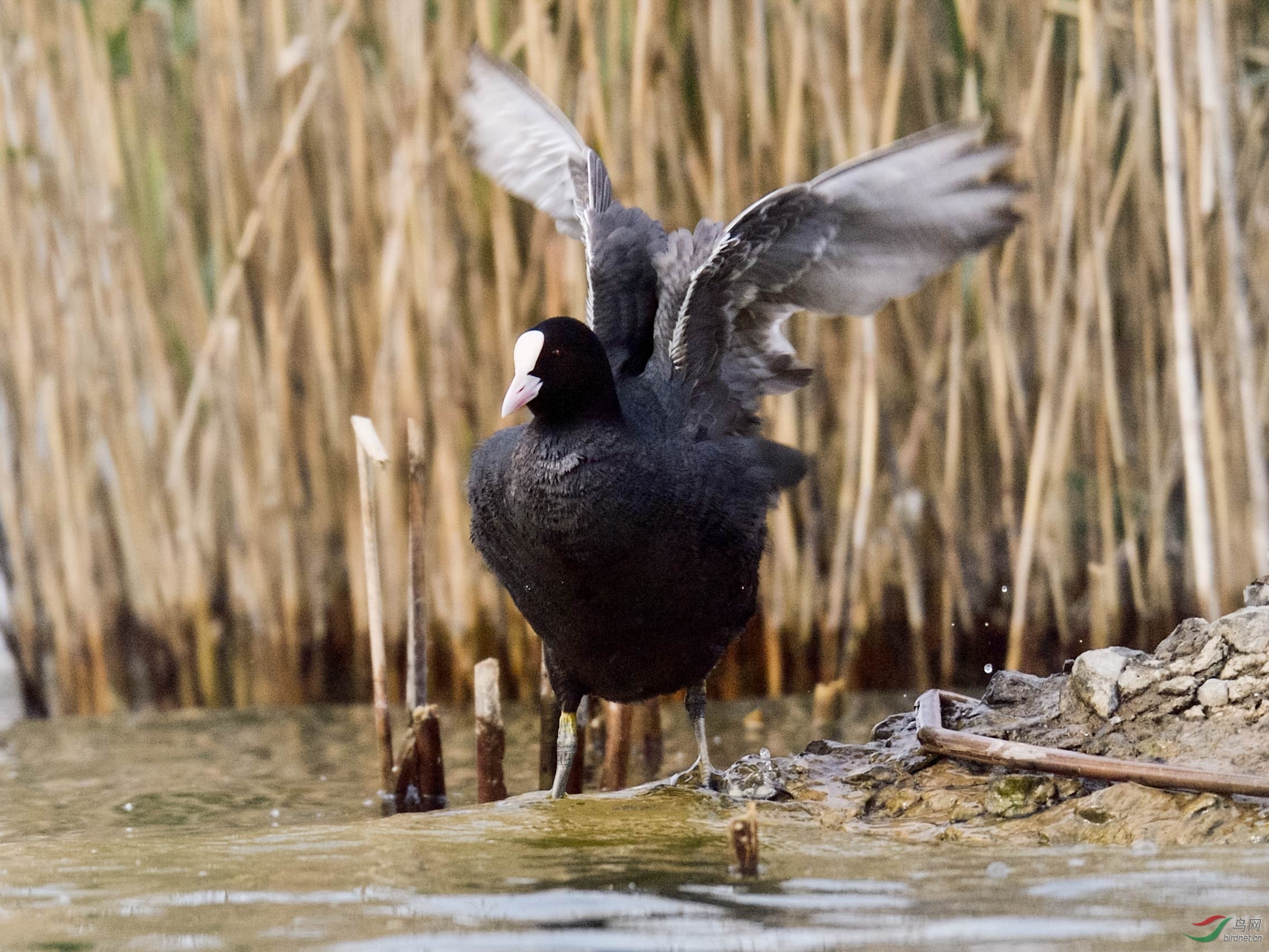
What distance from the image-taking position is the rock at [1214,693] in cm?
290

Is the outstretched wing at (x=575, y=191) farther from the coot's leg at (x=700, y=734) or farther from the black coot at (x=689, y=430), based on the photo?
the coot's leg at (x=700, y=734)

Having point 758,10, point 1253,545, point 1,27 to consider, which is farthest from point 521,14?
point 1253,545

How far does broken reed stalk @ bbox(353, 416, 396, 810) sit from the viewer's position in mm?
3486

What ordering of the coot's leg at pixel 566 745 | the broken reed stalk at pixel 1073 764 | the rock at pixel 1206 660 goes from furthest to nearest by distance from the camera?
the coot's leg at pixel 566 745 → the rock at pixel 1206 660 → the broken reed stalk at pixel 1073 764

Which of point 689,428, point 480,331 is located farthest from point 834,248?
point 480,331

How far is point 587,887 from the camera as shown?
8.04 ft

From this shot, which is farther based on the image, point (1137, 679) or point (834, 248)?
point (834, 248)

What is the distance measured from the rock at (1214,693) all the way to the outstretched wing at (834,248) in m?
0.99

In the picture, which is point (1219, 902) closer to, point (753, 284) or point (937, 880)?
point (937, 880)

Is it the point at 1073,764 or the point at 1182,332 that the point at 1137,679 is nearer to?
the point at 1073,764

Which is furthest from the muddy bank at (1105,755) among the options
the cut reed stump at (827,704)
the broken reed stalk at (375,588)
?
the cut reed stump at (827,704)

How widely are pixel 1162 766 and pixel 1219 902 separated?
→ 0.52m

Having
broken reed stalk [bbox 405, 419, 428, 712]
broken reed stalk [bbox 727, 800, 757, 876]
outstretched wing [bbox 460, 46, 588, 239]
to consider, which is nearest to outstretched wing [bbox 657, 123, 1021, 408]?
broken reed stalk [bbox 405, 419, 428, 712]

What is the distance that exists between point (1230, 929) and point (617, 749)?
1.84m
